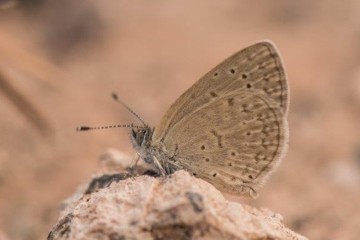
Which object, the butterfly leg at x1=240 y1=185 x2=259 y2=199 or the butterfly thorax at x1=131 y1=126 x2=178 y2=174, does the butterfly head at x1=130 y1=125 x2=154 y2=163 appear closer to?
the butterfly thorax at x1=131 y1=126 x2=178 y2=174

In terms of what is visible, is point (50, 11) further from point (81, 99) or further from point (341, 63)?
point (341, 63)

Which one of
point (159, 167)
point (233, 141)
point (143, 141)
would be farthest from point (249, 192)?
point (143, 141)

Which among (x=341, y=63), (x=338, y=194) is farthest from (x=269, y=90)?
(x=341, y=63)

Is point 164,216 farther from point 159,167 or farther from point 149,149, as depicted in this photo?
point 149,149

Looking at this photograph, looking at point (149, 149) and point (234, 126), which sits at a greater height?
point (234, 126)

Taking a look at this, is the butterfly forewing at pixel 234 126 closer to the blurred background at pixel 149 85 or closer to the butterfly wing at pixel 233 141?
the butterfly wing at pixel 233 141

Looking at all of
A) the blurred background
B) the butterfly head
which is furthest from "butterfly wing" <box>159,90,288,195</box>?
the blurred background
